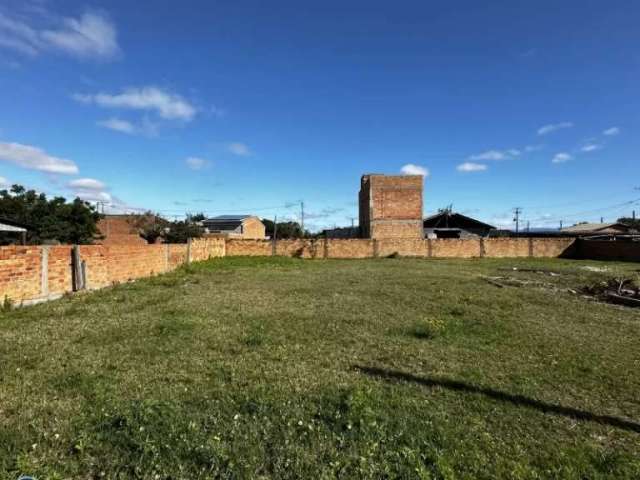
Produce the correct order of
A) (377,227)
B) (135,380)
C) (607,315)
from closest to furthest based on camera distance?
(135,380) → (607,315) → (377,227)

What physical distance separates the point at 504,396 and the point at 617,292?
9.59m

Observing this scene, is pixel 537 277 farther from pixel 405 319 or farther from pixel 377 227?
pixel 377 227

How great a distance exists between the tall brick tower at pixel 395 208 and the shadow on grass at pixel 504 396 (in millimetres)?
28203

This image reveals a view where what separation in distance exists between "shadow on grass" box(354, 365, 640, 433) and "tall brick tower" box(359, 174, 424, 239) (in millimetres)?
28203

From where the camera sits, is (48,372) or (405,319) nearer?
(48,372)

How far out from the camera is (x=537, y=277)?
15109mm

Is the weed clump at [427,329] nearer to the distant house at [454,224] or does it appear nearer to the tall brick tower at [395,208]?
the tall brick tower at [395,208]

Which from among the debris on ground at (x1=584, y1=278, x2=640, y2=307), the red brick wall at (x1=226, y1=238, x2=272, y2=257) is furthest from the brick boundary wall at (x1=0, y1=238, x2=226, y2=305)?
the debris on ground at (x1=584, y1=278, x2=640, y2=307)

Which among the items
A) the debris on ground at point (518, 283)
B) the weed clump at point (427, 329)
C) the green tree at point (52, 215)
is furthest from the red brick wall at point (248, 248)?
the weed clump at point (427, 329)

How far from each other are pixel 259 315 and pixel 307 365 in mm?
2825

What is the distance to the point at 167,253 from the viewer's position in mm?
14539

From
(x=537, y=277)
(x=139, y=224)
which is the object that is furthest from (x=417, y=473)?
(x=139, y=224)

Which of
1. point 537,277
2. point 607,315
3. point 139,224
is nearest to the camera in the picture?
point 607,315

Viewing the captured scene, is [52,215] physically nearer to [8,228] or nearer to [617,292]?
[8,228]
